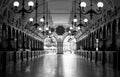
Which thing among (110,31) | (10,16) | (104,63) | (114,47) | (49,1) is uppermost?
(49,1)

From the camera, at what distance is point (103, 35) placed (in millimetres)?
21672

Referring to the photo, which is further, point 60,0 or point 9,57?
point 60,0

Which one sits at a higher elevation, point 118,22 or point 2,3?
point 2,3

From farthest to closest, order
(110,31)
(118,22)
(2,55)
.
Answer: (110,31) → (118,22) → (2,55)

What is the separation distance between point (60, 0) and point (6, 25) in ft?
33.3

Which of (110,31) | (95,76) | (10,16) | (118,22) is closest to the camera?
(95,76)

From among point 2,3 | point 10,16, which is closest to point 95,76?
point 2,3

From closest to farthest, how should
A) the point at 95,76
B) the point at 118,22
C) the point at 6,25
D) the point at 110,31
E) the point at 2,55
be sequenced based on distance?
the point at 95,76, the point at 2,55, the point at 118,22, the point at 110,31, the point at 6,25

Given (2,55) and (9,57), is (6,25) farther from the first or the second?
(2,55)

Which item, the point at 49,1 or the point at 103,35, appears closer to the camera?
the point at 103,35

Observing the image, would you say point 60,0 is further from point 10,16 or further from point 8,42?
point 8,42

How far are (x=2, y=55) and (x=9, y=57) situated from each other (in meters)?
1.94

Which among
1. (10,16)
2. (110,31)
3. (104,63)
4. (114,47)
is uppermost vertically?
(10,16)

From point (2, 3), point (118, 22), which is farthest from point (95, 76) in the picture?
point (2, 3)
